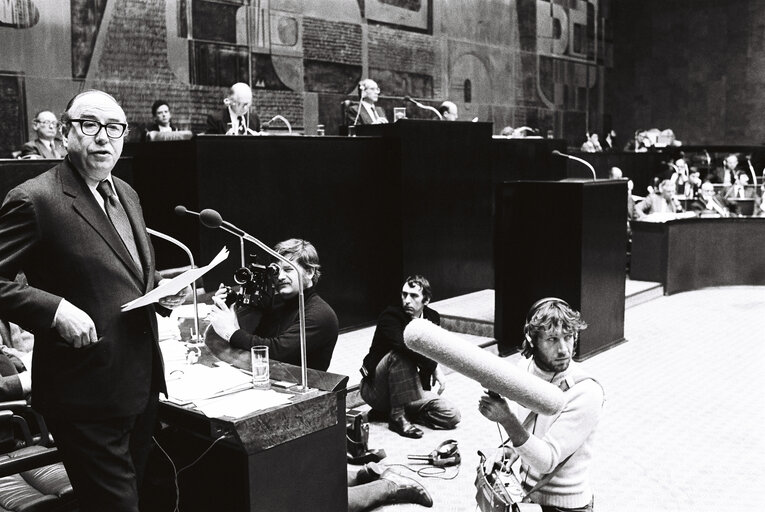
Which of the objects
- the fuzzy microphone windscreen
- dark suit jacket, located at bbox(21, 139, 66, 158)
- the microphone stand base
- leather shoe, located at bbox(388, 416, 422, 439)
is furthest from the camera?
dark suit jacket, located at bbox(21, 139, 66, 158)

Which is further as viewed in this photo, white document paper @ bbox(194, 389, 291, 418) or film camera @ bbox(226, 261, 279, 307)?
film camera @ bbox(226, 261, 279, 307)

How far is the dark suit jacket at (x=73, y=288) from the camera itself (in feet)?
7.00

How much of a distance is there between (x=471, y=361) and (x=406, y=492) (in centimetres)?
231

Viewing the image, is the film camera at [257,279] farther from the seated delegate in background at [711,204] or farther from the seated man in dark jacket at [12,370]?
the seated delegate in background at [711,204]

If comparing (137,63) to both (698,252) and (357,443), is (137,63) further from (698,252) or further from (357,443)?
(698,252)

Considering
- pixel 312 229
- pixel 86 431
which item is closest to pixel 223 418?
pixel 86 431

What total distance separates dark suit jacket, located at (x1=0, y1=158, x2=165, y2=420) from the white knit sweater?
4.11 ft

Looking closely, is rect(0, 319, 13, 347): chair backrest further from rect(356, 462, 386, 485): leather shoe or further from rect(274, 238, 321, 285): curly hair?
rect(356, 462, 386, 485): leather shoe

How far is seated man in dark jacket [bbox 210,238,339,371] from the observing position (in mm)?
3492

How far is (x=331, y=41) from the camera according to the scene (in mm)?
11758

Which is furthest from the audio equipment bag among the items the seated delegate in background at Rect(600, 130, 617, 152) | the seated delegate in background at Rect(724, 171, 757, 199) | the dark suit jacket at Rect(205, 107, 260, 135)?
the seated delegate in background at Rect(600, 130, 617, 152)

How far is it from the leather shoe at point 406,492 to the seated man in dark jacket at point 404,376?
3.14 ft

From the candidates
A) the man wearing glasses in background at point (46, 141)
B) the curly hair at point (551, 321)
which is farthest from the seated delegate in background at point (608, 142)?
the curly hair at point (551, 321)

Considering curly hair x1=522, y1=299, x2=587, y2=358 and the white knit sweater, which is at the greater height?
curly hair x1=522, y1=299, x2=587, y2=358
